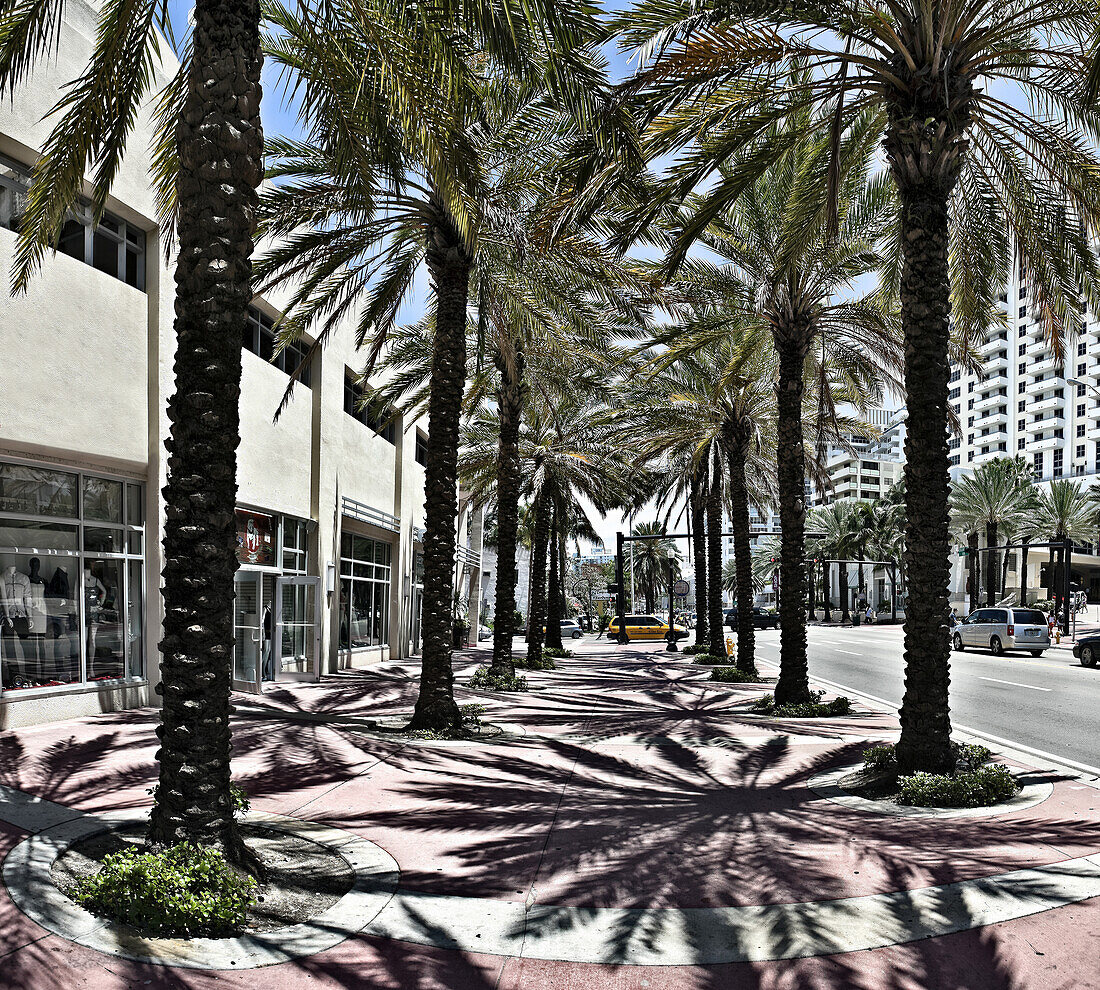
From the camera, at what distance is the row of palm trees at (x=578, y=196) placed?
20.3ft

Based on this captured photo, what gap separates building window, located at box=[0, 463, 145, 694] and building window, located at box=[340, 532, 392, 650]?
9.85 m

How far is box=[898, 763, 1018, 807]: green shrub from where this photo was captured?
8242 mm

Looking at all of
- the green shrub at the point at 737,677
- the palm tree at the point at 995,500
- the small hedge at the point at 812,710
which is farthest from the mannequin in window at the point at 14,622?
the palm tree at the point at 995,500

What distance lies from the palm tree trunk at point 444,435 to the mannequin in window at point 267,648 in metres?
6.86

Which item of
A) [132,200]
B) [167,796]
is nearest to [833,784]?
[167,796]

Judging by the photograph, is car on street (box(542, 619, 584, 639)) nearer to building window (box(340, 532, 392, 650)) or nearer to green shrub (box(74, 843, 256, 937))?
building window (box(340, 532, 392, 650))

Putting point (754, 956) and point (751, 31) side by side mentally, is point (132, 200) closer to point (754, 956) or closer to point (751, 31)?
point (751, 31)

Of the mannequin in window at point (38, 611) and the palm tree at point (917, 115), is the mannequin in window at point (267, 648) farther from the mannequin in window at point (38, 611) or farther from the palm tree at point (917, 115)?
the palm tree at point (917, 115)

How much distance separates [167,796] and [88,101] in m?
6.53

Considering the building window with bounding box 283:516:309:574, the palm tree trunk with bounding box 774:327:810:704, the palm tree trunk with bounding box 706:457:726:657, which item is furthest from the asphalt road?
the building window with bounding box 283:516:309:574

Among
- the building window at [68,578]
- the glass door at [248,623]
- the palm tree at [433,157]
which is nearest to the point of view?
the palm tree at [433,157]

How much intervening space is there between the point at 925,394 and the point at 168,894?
8020 mm

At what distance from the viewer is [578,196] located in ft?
32.9

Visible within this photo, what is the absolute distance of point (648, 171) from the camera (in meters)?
11.7
